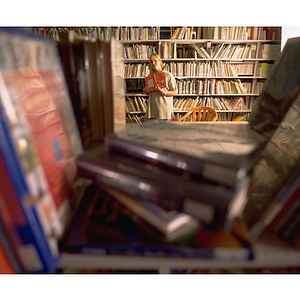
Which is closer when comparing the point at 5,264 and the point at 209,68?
the point at 5,264

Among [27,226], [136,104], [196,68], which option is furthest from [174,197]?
[196,68]

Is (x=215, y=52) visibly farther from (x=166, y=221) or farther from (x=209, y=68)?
(x=166, y=221)

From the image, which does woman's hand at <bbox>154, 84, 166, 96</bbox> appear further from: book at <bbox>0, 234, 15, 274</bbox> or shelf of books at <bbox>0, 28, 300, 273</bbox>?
book at <bbox>0, 234, 15, 274</bbox>

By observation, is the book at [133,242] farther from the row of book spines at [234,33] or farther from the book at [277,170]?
the row of book spines at [234,33]

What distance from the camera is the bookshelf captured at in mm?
3422

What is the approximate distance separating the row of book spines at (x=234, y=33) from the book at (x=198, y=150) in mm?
3450

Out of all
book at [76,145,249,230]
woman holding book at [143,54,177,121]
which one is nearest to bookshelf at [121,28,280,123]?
woman holding book at [143,54,177,121]

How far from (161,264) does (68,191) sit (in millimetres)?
225

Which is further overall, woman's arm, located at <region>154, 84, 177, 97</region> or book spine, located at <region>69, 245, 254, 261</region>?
woman's arm, located at <region>154, 84, 177, 97</region>

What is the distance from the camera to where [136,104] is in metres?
3.69

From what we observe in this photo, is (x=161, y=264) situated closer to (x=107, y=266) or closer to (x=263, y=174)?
(x=107, y=266)

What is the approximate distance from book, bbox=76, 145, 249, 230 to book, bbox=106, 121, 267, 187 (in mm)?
16

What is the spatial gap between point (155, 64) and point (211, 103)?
5.37ft

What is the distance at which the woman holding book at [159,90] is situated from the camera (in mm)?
2418
